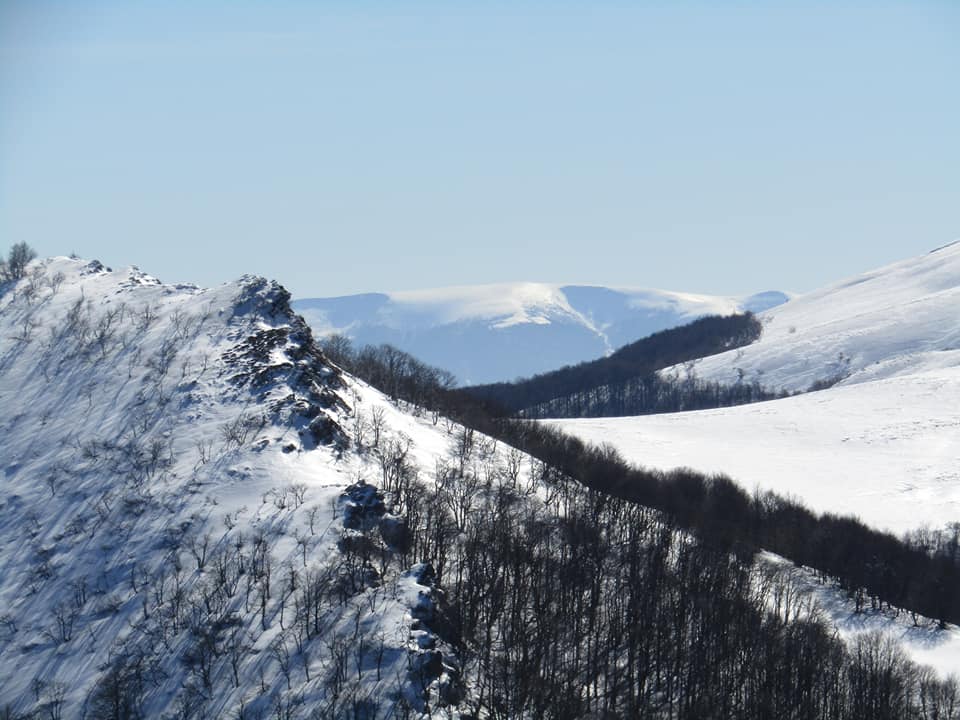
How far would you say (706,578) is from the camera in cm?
8506

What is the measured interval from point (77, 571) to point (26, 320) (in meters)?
55.1

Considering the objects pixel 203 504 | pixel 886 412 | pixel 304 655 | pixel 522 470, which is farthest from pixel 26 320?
pixel 886 412

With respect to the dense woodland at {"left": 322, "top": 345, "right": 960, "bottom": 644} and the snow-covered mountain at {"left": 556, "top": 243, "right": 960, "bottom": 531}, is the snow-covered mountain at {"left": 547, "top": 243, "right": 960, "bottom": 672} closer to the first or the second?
the snow-covered mountain at {"left": 556, "top": 243, "right": 960, "bottom": 531}

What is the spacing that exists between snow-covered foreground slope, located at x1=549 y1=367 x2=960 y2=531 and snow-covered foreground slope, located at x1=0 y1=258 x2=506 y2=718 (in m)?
58.5

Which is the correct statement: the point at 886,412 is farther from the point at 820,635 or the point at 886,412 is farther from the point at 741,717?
the point at 741,717

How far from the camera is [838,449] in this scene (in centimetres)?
16050

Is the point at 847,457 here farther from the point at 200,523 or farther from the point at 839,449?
the point at 200,523

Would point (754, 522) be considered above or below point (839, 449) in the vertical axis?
below

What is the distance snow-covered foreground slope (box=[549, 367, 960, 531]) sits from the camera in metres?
128

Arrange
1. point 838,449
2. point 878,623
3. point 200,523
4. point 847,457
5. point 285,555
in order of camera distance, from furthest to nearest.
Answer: point 838,449
point 847,457
point 878,623
point 200,523
point 285,555

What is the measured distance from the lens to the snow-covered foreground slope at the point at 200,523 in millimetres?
62250

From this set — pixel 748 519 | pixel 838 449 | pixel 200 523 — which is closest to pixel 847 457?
pixel 838 449

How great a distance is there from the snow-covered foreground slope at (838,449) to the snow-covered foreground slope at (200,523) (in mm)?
58455

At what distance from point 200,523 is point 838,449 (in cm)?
12039
